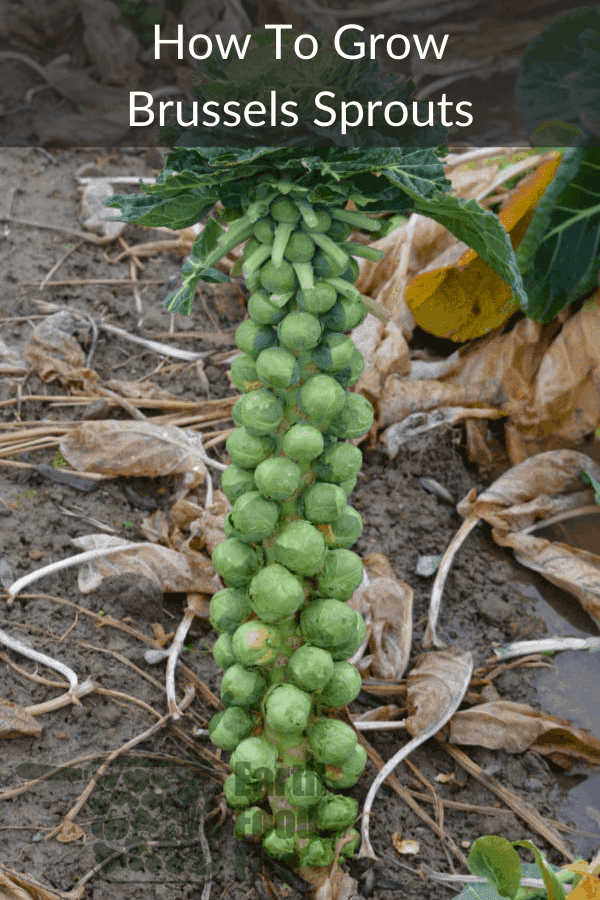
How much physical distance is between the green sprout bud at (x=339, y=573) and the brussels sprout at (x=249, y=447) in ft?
0.67

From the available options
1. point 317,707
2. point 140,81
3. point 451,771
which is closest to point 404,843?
point 451,771

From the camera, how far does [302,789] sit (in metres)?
1.41

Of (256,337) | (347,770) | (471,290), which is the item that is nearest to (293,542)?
(256,337)

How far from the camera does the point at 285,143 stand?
1.18 meters

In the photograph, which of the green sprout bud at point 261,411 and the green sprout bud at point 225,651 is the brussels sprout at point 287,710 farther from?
the green sprout bud at point 261,411

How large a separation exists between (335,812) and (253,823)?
152 millimetres

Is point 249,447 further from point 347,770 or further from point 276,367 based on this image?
point 347,770

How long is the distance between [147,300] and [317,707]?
174 centimetres

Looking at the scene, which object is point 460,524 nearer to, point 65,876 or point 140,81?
point 65,876

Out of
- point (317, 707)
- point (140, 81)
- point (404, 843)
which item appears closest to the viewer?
point (317, 707)

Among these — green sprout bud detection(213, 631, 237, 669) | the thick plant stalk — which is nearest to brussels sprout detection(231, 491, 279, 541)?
the thick plant stalk

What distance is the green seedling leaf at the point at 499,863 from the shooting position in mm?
1166

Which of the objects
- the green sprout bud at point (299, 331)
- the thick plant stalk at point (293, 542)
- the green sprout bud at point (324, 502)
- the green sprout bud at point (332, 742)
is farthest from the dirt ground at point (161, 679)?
the green sprout bud at point (299, 331)

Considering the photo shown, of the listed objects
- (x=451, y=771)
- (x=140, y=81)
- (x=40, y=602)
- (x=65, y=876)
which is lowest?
(x=451, y=771)
